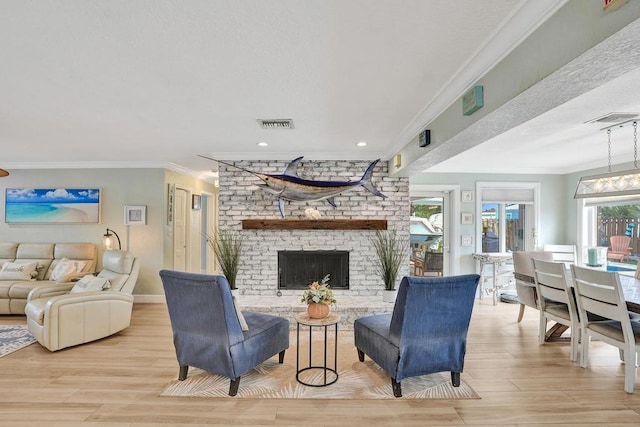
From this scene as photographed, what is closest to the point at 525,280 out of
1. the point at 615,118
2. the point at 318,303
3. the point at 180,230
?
the point at 615,118

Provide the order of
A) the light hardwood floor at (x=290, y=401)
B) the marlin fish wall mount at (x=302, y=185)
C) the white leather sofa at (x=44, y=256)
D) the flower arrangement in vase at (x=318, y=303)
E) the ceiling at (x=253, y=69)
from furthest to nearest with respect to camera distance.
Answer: the white leather sofa at (x=44, y=256)
the marlin fish wall mount at (x=302, y=185)
the flower arrangement in vase at (x=318, y=303)
the light hardwood floor at (x=290, y=401)
the ceiling at (x=253, y=69)

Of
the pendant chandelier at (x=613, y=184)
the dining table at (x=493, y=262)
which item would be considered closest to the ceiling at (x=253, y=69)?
the pendant chandelier at (x=613, y=184)

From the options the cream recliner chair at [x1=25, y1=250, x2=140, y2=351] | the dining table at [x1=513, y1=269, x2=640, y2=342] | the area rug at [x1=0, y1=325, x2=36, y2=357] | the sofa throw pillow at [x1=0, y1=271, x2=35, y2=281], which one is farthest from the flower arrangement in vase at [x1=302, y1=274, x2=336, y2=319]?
the sofa throw pillow at [x1=0, y1=271, x2=35, y2=281]

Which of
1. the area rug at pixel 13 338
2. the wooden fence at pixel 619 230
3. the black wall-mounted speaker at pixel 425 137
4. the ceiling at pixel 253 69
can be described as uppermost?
the ceiling at pixel 253 69

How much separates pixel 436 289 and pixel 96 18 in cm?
264

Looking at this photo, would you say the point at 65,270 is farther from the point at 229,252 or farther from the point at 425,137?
the point at 425,137

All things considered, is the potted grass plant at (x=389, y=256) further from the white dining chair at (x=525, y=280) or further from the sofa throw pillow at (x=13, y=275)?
the sofa throw pillow at (x=13, y=275)

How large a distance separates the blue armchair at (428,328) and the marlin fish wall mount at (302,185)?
2.34 m

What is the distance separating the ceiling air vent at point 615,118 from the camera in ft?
10.8

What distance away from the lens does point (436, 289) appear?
106 inches

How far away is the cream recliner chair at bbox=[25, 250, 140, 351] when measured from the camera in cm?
366

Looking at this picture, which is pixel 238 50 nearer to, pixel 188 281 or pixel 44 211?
pixel 188 281

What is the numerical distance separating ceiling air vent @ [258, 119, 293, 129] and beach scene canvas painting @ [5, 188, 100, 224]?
3.87 meters

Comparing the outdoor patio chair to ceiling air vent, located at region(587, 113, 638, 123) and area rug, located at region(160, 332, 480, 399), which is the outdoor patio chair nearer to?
ceiling air vent, located at region(587, 113, 638, 123)
